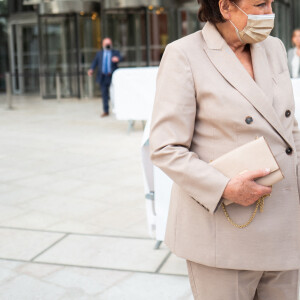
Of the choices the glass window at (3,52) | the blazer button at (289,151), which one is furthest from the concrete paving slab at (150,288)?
the glass window at (3,52)

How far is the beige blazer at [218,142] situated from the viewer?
192 cm

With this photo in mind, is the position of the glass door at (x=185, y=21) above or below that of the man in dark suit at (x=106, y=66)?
above

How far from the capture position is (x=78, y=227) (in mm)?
5043

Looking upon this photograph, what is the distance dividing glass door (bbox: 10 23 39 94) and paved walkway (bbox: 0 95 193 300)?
13.6 metres

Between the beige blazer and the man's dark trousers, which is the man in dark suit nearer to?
the man's dark trousers

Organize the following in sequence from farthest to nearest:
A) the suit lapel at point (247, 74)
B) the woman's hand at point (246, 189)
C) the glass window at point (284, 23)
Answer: the glass window at point (284, 23), the suit lapel at point (247, 74), the woman's hand at point (246, 189)

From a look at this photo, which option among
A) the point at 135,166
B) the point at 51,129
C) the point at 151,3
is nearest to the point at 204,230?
the point at 135,166

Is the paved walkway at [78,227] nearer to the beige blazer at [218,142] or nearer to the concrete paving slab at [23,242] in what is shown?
the concrete paving slab at [23,242]

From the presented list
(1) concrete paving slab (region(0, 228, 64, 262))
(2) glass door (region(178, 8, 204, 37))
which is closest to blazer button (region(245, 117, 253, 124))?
(1) concrete paving slab (region(0, 228, 64, 262))

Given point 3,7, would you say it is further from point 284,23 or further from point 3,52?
point 284,23

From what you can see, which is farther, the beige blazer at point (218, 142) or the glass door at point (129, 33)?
the glass door at point (129, 33)

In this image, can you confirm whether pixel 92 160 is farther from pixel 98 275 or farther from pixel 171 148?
pixel 171 148

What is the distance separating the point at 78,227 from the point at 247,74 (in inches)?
132

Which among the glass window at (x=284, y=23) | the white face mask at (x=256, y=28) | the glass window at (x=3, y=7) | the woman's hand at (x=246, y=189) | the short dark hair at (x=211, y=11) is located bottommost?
the woman's hand at (x=246, y=189)
